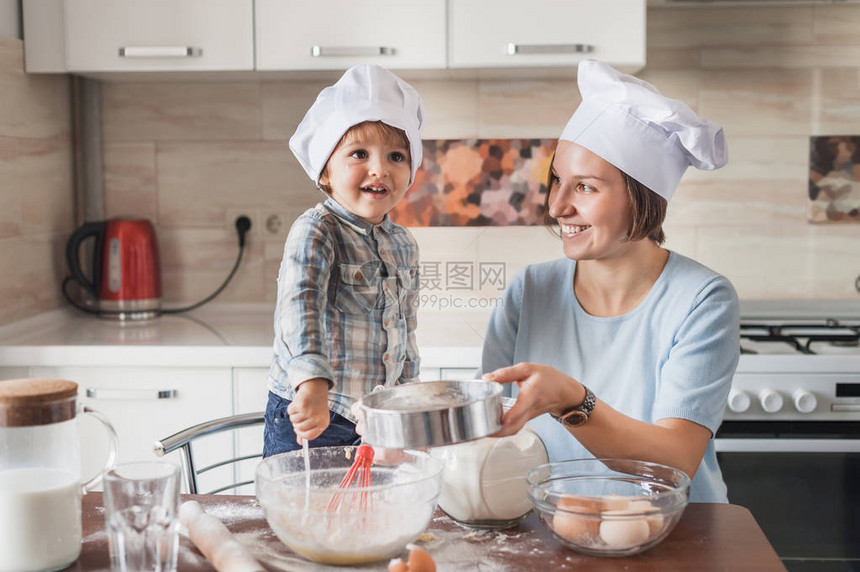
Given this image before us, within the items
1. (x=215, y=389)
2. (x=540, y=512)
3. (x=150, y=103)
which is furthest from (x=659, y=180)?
(x=150, y=103)

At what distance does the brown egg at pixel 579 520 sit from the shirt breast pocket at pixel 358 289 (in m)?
0.51

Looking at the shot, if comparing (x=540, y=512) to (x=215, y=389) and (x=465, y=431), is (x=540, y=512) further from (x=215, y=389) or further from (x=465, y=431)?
(x=215, y=389)

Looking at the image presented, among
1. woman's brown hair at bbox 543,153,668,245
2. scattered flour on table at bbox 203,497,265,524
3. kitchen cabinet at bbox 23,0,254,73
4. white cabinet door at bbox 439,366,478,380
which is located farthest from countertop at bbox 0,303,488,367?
scattered flour on table at bbox 203,497,265,524

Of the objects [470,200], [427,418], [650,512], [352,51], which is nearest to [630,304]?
[470,200]

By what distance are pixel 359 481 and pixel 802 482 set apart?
1.30 meters

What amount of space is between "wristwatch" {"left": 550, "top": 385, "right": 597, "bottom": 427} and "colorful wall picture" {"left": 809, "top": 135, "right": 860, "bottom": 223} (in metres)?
1.59

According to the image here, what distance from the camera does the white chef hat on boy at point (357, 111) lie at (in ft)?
4.07

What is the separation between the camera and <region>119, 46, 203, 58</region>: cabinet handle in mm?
2141

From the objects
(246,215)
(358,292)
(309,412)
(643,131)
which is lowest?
(309,412)

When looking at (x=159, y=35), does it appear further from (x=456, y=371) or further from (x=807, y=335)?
(x=807, y=335)

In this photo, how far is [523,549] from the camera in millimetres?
917

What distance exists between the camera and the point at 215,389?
79.4 inches

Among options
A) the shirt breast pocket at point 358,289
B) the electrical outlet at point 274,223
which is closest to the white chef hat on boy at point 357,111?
the shirt breast pocket at point 358,289

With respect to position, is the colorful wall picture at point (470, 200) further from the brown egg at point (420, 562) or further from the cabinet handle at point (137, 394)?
the cabinet handle at point (137, 394)
